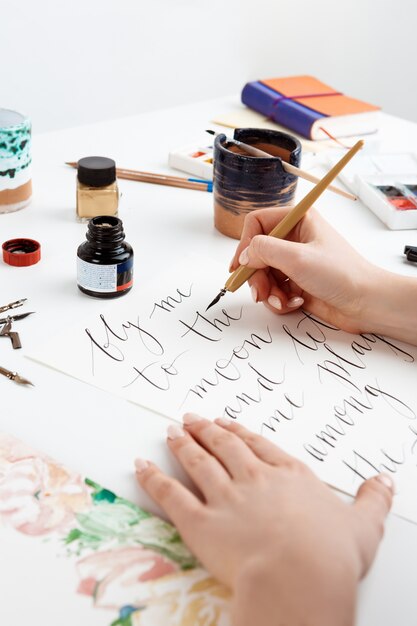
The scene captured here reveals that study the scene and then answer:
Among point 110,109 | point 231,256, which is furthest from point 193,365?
point 110,109

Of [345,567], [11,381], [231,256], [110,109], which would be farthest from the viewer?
[110,109]

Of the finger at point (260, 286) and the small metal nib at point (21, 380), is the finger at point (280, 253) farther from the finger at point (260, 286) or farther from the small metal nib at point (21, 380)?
the small metal nib at point (21, 380)

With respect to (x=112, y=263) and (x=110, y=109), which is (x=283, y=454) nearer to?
(x=112, y=263)

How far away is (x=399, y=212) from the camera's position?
1.16 m

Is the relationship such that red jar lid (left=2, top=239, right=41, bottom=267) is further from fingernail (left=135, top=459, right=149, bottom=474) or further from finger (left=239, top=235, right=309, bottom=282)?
fingernail (left=135, top=459, right=149, bottom=474)

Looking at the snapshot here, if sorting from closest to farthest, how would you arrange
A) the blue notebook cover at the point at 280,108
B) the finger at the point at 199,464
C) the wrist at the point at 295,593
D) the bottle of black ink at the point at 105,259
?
the wrist at the point at 295,593 → the finger at the point at 199,464 → the bottle of black ink at the point at 105,259 → the blue notebook cover at the point at 280,108

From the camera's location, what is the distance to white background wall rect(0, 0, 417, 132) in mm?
1831

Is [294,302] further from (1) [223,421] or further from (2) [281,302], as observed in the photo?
(1) [223,421]

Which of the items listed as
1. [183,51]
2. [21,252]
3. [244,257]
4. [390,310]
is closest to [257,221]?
[244,257]

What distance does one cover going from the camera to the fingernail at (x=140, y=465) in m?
0.65

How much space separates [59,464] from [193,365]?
20 centimetres

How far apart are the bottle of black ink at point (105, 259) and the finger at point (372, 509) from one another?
A: 1.33 feet

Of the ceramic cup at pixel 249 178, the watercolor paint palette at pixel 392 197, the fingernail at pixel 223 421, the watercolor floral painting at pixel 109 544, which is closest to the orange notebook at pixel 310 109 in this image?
the watercolor paint palette at pixel 392 197

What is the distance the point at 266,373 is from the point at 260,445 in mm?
147
